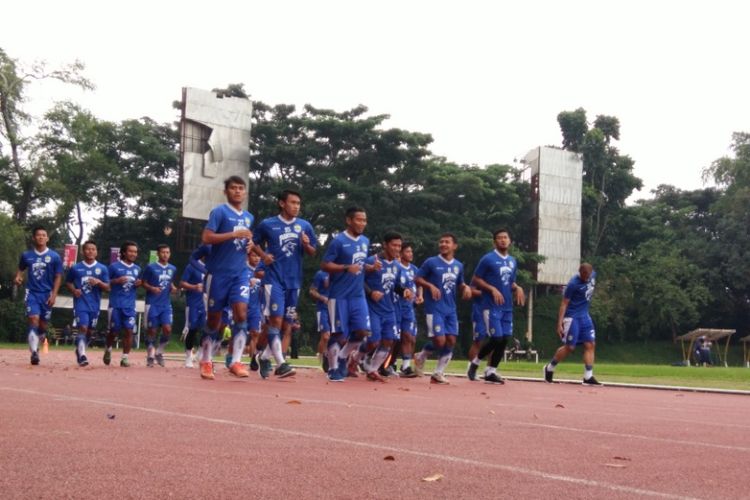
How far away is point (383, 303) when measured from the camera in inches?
566

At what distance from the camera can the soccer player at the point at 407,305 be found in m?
15.1

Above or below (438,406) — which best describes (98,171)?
above

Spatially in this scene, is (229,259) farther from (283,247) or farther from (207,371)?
(207,371)

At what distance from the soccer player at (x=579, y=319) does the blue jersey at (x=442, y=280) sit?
173 centimetres

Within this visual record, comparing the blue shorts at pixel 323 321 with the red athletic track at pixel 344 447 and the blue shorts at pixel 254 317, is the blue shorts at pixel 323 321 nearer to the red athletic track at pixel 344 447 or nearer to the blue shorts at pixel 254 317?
the blue shorts at pixel 254 317

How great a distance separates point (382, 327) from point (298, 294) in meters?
2.45

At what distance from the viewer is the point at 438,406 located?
8.55 m

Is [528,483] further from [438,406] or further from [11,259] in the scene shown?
[11,259]

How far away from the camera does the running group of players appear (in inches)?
442

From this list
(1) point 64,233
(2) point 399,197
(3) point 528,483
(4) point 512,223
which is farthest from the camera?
(1) point 64,233

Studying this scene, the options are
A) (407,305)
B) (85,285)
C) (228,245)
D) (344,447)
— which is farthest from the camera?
(407,305)

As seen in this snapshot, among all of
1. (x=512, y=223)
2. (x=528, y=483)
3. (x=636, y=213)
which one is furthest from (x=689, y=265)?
(x=528, y=483)

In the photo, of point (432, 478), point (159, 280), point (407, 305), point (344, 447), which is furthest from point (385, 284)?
point (432, 478)

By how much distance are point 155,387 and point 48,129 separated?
136 ft
